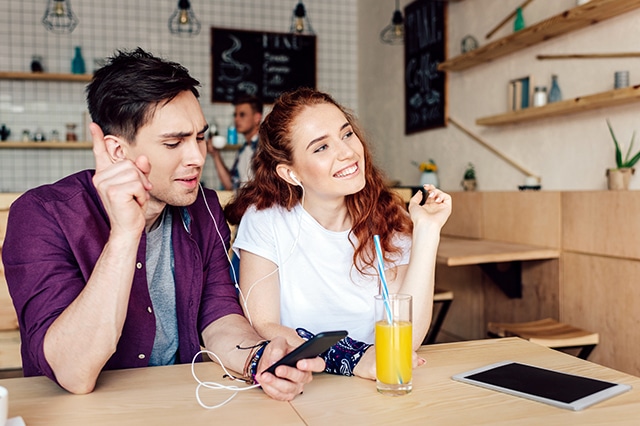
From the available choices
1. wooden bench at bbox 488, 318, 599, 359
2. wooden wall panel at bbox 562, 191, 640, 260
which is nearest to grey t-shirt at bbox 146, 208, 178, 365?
wooden bench at bbox 488, 318, 599, 359

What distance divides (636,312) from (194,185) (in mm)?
1928

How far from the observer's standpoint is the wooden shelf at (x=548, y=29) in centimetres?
268

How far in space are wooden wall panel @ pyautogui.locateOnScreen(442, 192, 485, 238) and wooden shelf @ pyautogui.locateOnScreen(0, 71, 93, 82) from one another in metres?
3.14

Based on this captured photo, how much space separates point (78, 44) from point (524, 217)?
12.8 feet

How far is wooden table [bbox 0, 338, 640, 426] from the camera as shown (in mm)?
953

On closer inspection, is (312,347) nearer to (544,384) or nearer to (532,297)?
(544,384)

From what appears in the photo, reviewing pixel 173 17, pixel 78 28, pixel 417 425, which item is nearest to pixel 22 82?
pixel 78 28

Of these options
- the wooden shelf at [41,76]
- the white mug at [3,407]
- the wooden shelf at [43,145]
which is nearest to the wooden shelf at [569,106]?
the white mug at [3,407]

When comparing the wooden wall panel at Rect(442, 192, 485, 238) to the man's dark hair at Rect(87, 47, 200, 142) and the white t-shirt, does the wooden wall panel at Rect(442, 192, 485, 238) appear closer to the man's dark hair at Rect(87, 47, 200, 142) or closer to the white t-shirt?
the white t-shirt

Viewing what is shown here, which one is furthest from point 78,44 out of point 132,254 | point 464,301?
point 132,254

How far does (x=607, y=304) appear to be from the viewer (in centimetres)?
263

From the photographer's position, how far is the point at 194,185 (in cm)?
145

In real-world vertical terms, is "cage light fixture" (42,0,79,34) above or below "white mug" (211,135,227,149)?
above

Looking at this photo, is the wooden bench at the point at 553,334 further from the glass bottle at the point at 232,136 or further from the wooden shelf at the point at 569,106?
the glass bottle at the point at 232,136
